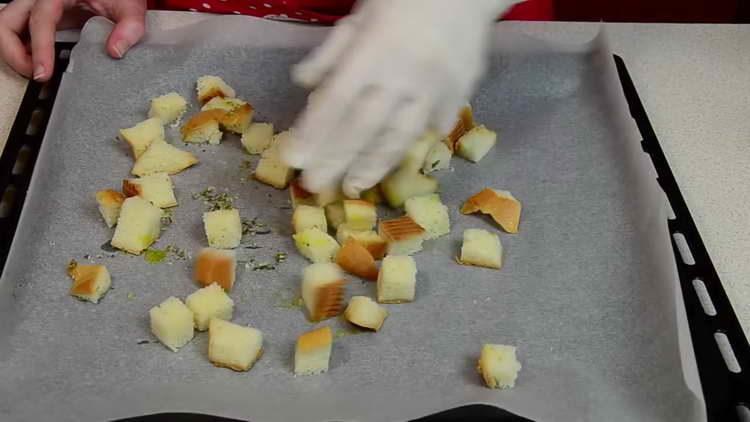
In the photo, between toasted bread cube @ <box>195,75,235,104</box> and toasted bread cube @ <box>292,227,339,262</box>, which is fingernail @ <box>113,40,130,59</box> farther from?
toasted bread cube @ <box>292,227,339,262</box>

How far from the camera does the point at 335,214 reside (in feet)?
3.80

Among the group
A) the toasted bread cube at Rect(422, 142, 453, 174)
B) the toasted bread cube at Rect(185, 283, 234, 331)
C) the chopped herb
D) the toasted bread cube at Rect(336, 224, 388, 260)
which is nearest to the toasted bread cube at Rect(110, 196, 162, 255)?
the chopped herb

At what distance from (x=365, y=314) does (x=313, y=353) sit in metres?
0.08

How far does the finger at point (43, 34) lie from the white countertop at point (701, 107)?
5 cm

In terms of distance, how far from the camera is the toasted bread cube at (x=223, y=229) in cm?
112

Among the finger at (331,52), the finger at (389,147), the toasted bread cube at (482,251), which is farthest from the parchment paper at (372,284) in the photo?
the finger at (331,52)

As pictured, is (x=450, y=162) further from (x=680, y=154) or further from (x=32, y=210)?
(x=32, y=210)

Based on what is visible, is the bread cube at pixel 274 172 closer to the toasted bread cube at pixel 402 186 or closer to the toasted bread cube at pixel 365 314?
the toasted bread cube at pixel 402 186

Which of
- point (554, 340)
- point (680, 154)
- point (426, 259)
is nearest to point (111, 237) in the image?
point (426, 259)

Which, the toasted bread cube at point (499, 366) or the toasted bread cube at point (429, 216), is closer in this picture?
the toasted bread cube at point (499, 366)

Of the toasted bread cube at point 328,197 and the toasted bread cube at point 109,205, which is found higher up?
the toasted bread cube at point 328,197

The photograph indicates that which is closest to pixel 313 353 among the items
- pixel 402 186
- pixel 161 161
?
pixel 402 186

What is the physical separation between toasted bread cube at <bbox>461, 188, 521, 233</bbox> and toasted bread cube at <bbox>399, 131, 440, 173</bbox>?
8cm

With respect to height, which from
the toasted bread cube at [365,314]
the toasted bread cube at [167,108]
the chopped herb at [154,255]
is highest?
the toasted bread cube at [365,314]
